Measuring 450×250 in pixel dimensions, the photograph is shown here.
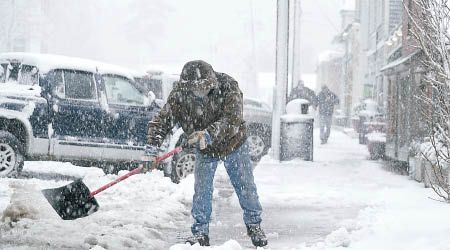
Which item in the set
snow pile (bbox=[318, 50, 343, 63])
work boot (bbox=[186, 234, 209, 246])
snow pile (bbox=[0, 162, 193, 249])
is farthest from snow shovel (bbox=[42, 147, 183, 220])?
snow pile (bbox=[318, 50, 343, 63])

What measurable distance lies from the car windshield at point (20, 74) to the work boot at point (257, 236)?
4948 millimetres

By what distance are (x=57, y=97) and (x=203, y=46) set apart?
70883 mm

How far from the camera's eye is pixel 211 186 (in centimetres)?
542

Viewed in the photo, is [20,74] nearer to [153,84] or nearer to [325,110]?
[153,84]

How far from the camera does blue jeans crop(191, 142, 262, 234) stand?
5.36 m

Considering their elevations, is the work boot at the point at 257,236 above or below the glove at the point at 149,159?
below

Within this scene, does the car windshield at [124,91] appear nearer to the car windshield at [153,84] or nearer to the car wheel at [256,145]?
the car windshield at [153,84]

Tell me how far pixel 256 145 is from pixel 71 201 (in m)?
8.31

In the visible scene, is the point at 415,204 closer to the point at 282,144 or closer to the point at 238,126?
the point at 238,126

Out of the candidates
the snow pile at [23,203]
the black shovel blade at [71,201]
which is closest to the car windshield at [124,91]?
the snow pile at [23,203]

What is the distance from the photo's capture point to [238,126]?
5227 millimetres

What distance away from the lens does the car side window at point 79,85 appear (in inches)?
361

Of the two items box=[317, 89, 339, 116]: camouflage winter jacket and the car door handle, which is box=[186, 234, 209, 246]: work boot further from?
box=[317, 89, 339, 116]: camouflage winter jacket

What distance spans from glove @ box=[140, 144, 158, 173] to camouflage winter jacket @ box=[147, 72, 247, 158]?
58 millimetres
